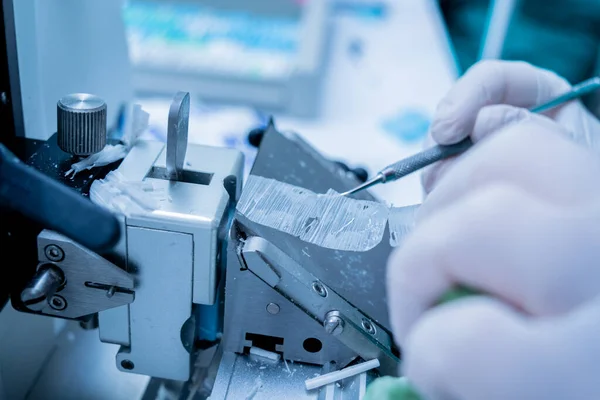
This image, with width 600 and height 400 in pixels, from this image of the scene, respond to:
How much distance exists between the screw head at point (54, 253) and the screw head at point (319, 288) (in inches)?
7.6

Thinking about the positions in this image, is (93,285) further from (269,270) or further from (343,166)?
(343,166)

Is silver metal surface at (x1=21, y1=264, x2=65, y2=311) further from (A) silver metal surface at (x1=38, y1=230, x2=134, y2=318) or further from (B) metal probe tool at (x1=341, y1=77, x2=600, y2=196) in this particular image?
(B) metal probe tool at (x1=341, y1=77, x2=600, y2=196)

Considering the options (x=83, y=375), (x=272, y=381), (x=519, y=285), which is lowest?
(x=83, y=375)

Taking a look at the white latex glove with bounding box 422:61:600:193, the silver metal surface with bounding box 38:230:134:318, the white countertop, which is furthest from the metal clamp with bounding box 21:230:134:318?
the white countertop

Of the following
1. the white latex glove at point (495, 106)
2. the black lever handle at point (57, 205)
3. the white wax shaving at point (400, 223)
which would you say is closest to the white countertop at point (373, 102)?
the white latex glove at point (495, 106)

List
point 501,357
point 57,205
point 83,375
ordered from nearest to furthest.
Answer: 1. point 501,357
2. point 57,205
3. point 83,375

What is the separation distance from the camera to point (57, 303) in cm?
49

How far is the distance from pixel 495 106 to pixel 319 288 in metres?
0.30

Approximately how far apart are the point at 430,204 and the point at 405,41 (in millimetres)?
1279

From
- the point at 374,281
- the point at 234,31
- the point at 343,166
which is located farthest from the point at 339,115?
the point at 374,281

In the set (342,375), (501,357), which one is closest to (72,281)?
(342,375)

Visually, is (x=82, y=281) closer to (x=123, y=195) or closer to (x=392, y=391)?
(x=123, y=195)

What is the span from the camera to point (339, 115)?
1270 mm

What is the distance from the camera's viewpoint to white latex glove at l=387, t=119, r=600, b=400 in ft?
0.93
